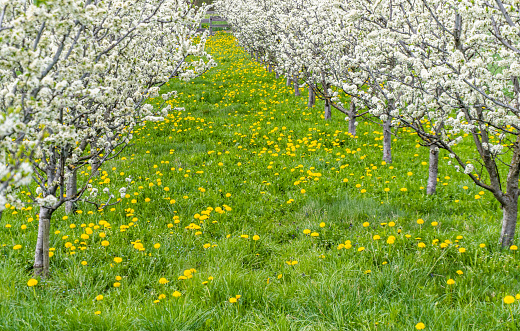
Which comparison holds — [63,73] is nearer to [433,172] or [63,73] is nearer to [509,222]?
[509,222]

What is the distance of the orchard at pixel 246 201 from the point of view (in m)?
2.95

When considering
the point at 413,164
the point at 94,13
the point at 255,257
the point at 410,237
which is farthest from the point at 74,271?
the point at 413,164

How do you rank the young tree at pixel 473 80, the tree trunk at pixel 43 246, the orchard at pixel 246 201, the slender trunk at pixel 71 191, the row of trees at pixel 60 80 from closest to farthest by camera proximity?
1. the row of trees at pixel 60 80
2. the orchard at pixel 246 201
3. the young tree at pixel 473 80
4. the tree trunk at pixel 43 246
5. the slender trunk at pixel 71 191

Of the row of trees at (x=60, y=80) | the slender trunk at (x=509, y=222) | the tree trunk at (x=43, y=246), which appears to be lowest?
the tree trunk at (x=43, y=246)

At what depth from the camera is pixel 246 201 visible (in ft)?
19.1

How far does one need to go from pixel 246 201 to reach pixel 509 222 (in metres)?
3.49

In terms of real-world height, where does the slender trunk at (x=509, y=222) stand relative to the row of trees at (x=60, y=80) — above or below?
below

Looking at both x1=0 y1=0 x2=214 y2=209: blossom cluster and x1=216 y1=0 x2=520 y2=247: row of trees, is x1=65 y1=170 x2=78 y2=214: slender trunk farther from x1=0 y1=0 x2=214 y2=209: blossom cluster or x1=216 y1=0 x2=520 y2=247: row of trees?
x1=216 y1=0 x2=520 y2=247: row of trees

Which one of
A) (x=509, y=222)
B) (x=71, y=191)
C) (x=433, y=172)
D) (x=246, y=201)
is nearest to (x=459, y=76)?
(x=509, y=222)

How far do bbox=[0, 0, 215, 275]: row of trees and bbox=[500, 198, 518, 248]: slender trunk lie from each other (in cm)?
379

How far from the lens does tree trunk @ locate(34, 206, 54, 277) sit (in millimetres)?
3793

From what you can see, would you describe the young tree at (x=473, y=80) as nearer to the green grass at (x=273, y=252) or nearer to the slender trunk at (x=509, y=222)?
the slender trunk at (x=509, y=222)

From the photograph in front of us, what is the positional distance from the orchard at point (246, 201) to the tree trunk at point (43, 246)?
0.02 m

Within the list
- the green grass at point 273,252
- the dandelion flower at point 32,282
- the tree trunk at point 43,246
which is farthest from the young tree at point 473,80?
the dandelion flower at point 32,282
